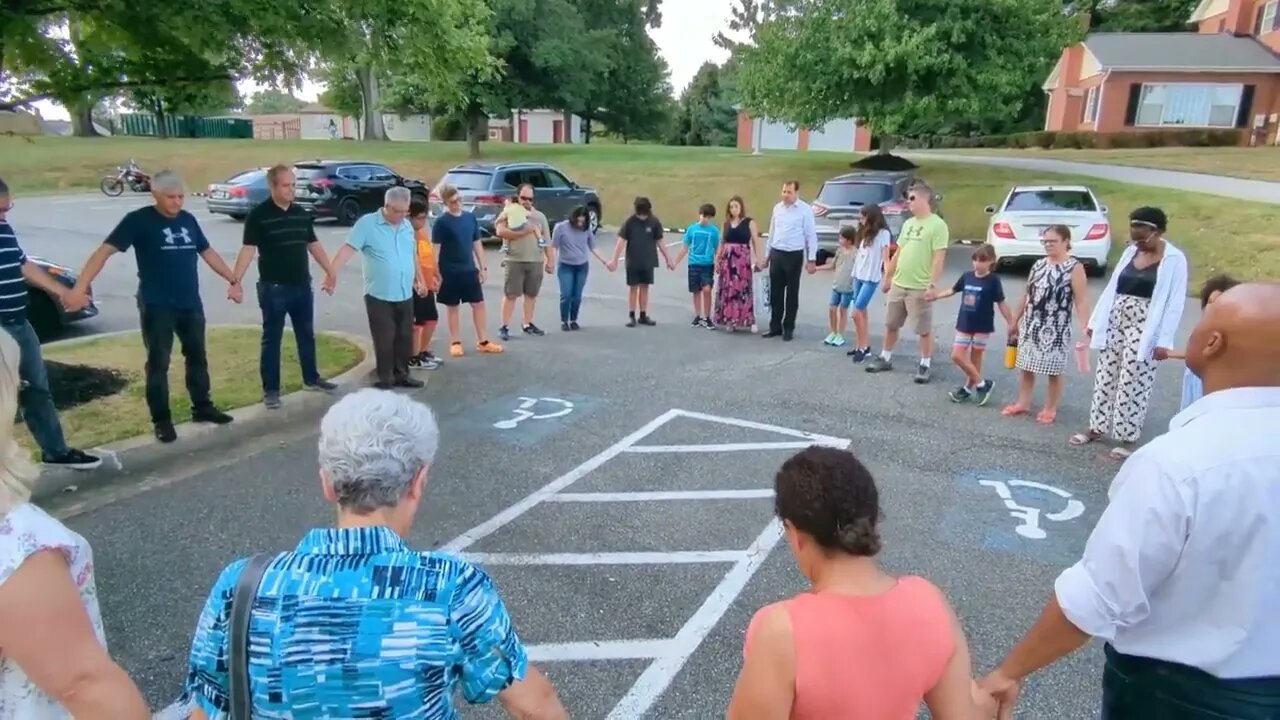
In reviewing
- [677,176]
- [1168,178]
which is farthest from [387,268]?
[1168,178]

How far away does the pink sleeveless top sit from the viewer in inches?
67.4

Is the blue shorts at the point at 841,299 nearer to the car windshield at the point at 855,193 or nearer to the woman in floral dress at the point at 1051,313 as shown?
the woman in floral dress at the point at 1051,313

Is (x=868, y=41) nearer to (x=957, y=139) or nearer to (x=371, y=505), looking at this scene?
(x=371, y=505)

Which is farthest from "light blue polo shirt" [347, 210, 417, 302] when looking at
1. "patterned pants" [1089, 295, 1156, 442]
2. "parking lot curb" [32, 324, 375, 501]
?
"patterned pants" [1089, 295, 1156, 442]

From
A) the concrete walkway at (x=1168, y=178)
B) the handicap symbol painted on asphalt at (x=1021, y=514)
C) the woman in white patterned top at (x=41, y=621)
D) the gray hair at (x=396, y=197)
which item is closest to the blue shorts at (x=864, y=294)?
the handicap symbol painted on asphalt at (x=1021, y=514)

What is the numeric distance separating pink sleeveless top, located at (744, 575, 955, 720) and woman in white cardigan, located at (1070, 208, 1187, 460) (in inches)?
199

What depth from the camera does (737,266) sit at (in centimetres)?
1036

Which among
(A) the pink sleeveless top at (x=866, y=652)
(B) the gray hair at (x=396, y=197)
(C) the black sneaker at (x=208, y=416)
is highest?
(B) the gray hair at (x=396, y=197)

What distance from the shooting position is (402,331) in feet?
25.5

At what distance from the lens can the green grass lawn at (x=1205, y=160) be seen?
78.9ft

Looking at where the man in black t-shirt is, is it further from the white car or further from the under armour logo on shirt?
the white car

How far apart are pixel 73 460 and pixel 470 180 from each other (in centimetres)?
1249

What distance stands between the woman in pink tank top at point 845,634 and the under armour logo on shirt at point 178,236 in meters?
5.62

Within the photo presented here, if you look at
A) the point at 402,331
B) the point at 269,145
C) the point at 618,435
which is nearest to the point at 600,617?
the point at 618,435
